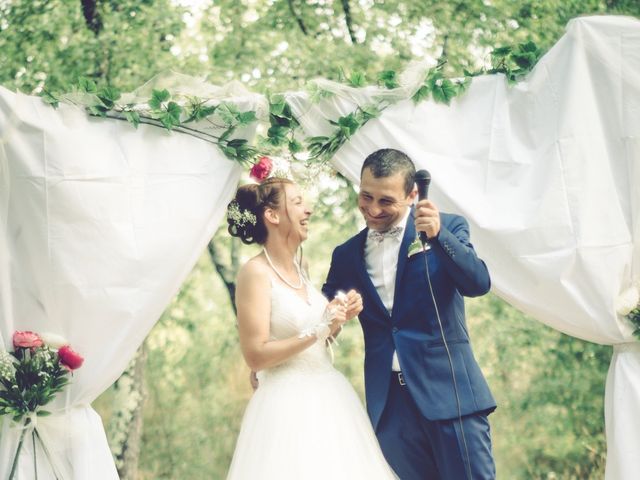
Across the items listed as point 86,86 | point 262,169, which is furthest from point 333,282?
point 86,86

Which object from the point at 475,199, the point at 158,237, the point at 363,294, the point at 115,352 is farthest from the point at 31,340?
the point at 475,199

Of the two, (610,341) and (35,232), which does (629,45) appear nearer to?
(610,341)

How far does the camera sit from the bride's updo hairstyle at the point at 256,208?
4.23m

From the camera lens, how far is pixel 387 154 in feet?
12.8

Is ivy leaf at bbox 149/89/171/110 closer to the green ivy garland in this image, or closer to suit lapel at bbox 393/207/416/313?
the green ivy garland

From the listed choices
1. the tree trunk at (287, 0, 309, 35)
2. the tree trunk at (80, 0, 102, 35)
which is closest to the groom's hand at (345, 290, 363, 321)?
the tree trunk at (287, 0, 309, 35)

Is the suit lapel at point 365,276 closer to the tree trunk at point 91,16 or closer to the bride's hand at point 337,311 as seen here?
the bride's hand at point 337,311

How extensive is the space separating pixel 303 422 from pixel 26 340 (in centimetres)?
128

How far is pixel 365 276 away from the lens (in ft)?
12.9

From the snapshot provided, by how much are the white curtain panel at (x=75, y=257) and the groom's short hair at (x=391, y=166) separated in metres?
1.07

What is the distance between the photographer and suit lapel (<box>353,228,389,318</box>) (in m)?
3.85

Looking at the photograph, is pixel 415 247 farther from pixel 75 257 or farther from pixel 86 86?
pixel 86 86

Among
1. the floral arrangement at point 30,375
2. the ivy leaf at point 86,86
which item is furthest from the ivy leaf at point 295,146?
the floral arrangement at point 30,375

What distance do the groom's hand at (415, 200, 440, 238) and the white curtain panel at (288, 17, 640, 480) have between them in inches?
36.3
